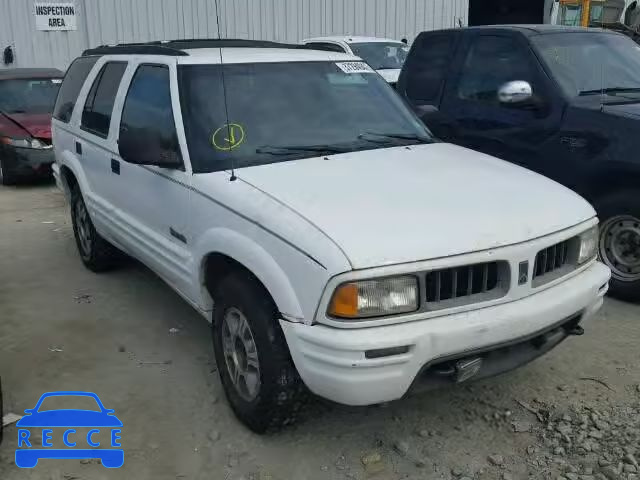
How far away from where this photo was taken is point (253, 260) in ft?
9.55

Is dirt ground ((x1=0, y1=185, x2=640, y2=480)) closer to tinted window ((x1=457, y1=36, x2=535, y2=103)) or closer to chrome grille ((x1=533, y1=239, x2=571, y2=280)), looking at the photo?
chrome grille ((x1=533, y1=239, x2=571, y2=280))

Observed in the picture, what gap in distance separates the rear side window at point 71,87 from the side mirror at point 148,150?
1.97m

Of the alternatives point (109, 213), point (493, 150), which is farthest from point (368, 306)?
point (493, 150)

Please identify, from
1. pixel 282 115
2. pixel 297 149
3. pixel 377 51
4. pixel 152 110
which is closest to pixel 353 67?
pixel 282 115

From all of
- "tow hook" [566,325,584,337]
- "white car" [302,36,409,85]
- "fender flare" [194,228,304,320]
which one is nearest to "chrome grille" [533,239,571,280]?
"tow hook" [566,325,584,337]

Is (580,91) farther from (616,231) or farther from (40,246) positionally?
(40,246)

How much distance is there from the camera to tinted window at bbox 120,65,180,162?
3617 mm

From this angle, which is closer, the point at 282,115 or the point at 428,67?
the point at 282,115

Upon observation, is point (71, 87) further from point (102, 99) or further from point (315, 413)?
point (315, 413)

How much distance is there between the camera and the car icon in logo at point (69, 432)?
122 inches

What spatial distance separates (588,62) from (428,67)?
141 centimetres

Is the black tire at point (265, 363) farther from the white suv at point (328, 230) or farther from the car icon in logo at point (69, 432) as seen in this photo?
the car icon in logo at point (69, 432)

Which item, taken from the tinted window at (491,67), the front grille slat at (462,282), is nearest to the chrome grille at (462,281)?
the front grille slat at (462,282)

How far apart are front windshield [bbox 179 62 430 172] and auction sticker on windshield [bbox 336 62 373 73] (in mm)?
10
